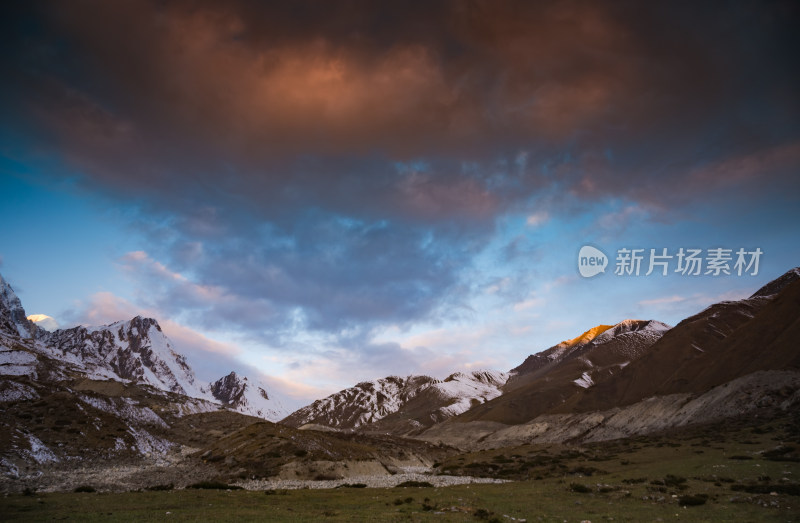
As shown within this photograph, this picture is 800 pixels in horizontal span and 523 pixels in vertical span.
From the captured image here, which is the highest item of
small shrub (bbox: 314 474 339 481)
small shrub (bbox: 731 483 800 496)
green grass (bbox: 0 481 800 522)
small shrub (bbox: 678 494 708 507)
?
small shrub (bbox: 731 483 800 496)

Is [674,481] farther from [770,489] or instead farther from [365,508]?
[365,508]

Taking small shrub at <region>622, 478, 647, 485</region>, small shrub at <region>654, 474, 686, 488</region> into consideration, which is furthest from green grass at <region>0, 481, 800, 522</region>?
small shrub at <region>622, 478, 647, 485</region>

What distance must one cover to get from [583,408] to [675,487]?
169 metres

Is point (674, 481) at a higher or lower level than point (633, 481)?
higher

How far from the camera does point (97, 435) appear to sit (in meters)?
89.6

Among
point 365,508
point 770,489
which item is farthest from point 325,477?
point 770,489


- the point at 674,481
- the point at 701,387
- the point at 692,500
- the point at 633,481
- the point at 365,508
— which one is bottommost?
the point at 365,508

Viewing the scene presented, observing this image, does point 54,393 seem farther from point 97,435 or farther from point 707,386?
point 707,386

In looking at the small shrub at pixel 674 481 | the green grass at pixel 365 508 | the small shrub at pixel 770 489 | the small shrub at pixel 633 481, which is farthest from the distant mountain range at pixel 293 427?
the small shrub at pixel 770 489

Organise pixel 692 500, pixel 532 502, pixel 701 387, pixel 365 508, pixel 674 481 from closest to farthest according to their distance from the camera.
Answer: pixel 692 500 < pixel 365 508 < pixel 532 502 < pixel 674 481 < pixel 701 387

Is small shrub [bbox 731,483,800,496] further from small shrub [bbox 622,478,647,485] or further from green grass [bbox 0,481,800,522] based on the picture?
small shrub [bbox 622,478,647,485]

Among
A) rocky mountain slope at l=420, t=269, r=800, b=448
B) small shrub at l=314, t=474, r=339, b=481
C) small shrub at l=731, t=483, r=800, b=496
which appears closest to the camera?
small shrub at l=731, t=483, r=800, b=496

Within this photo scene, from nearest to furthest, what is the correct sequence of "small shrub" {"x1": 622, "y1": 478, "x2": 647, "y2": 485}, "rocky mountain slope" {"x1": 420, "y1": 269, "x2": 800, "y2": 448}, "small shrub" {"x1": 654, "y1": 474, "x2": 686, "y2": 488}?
"small shrub" {"x1": 654, "y1": 474, "x2": 686, "y2": 488} < "small shrub" {"x1": 622, "y1": 478, "x2": 647, "y2": 485} < "rocky mountain slope" {"x1": 420, "y1": 269, "x2": 800, "y2": 448}

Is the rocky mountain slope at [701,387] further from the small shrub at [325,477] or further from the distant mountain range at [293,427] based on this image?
the small shrub at [325,477]
